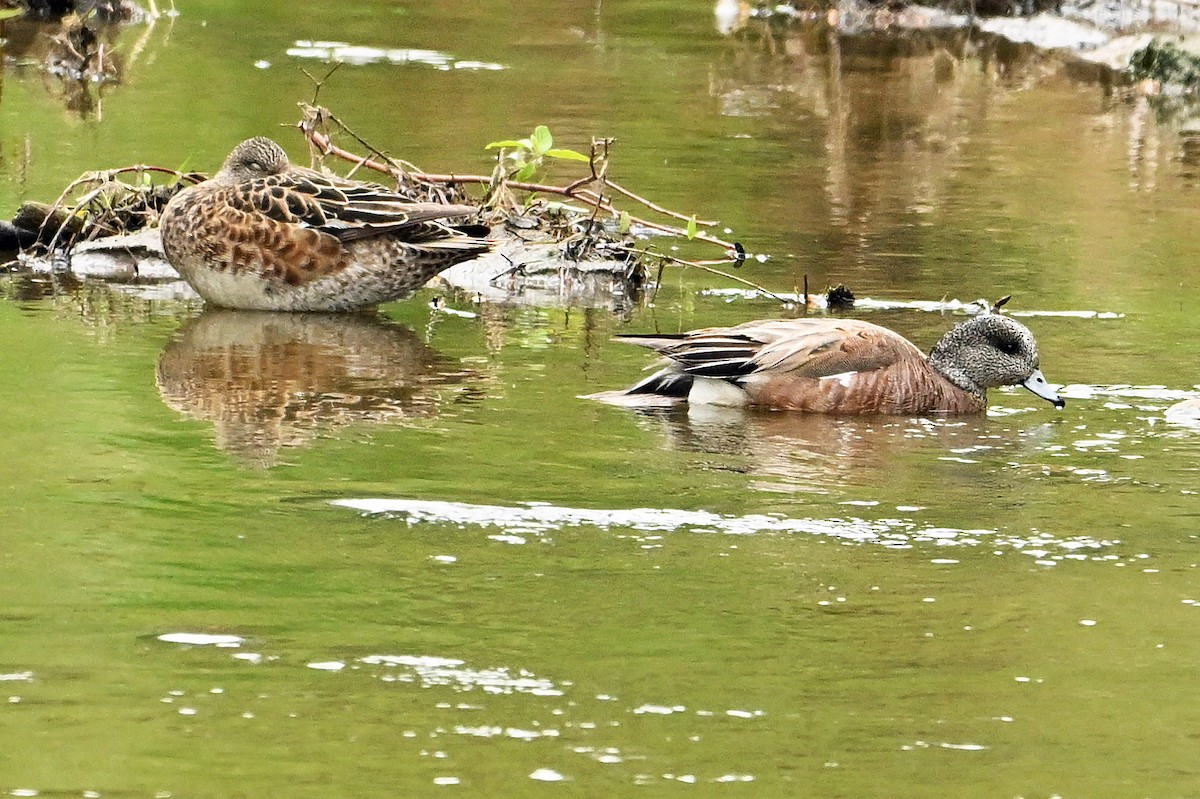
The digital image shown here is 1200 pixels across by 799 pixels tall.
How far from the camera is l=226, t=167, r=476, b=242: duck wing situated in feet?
35.7

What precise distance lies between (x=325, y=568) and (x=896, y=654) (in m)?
1.63

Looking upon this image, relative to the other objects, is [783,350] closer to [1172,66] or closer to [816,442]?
[816,442]

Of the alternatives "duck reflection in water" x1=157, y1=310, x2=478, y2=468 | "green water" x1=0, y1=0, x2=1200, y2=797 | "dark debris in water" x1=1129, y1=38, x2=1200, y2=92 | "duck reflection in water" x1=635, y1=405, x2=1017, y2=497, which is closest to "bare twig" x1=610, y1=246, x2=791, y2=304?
"green water" x1=0, y1=0, x2=1200, y2=797

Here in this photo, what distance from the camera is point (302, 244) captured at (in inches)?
426

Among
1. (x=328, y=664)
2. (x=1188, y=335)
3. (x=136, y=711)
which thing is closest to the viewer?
(x=136, y=711)

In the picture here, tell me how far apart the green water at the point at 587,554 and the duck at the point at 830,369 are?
151 mm

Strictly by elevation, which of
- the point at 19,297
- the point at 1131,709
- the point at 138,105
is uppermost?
the point at 138,105

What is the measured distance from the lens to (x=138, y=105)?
60.6ft

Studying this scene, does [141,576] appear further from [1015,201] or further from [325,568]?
[1015,201]

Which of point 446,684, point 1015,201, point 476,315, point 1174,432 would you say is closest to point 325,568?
point 446,684

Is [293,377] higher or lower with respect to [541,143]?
lower

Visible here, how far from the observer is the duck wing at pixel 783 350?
8.81 metres

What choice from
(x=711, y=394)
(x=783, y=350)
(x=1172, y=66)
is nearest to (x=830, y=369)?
(x=783, y=350)

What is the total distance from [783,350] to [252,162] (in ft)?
12.2
